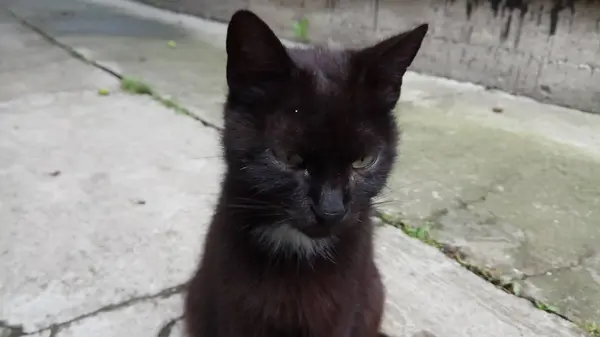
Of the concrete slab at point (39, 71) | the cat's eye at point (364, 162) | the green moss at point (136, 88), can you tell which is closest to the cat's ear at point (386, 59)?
the cat's eye at point (364, 162)

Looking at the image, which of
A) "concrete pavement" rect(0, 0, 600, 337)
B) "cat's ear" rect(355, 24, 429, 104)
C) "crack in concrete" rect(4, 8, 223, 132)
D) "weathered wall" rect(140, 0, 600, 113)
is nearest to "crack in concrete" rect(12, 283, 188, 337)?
"concrete pavement" rect(0, 0, 600, 337)

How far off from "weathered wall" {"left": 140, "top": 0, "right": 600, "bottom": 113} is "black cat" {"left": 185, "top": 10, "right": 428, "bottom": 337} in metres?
2.53

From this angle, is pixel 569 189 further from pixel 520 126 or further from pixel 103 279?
pixel 103 279

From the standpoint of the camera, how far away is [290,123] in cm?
119

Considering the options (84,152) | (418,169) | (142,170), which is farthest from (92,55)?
(418,169)

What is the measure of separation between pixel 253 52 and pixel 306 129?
196 mm

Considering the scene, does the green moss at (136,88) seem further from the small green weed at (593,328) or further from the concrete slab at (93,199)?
the small green weed at (593,328)

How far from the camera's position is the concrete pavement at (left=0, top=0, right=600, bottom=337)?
172 centimetres

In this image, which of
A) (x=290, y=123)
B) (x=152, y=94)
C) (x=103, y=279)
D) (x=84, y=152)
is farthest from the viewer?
(x=152, y=94)

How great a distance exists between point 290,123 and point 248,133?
111 mm

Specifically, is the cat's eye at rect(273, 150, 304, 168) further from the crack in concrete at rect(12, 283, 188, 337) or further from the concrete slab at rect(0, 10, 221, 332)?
the crack in concrete at rect(12, 283, 188, 337)

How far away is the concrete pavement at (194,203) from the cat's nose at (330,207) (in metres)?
0.64

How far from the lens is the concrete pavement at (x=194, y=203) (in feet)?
5.66

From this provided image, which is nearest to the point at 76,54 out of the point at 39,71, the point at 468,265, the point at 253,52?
the point at 39,71
